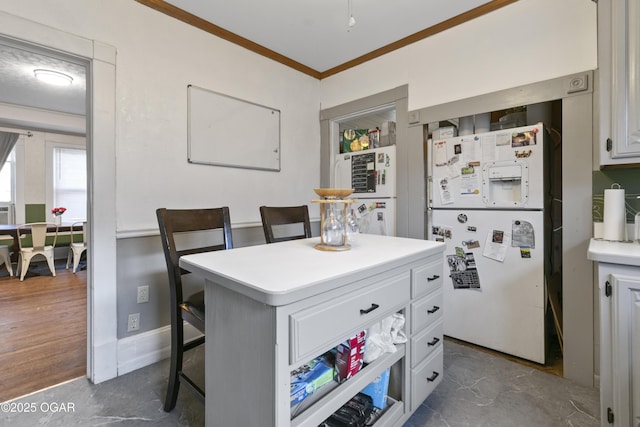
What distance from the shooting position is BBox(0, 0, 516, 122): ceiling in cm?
209

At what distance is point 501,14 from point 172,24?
7.87 ft

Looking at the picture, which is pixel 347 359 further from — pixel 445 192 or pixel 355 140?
pixel 355 140

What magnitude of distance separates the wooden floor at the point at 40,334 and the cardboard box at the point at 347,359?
6.10 ft

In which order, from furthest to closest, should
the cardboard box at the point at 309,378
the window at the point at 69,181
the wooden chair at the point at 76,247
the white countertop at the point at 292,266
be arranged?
the window at the point at 69,181, the wooden chair at the point at 76,247, the cardboard box at the point at 309,378, the white countertop at the point at 292,266

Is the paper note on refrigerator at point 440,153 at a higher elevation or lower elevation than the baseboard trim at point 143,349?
higher

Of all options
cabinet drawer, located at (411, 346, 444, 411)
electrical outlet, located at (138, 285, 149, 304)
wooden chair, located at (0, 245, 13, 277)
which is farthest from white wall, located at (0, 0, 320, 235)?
wooden chair, located at (0, 245, 13, 277)

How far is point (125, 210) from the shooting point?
1925mm

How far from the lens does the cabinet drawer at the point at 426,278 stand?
51.3 inches

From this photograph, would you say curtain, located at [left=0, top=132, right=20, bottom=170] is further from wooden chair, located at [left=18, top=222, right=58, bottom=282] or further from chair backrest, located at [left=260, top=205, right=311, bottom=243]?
chair backrest, located at [left=260, top=205, right=311, bottom=243]

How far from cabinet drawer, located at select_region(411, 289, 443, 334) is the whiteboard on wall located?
1874mm

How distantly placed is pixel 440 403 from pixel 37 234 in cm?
548

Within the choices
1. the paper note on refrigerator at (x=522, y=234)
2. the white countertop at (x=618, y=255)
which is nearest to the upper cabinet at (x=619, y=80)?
the white countertop at (x=618, y=255)

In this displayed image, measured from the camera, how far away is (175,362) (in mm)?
1475

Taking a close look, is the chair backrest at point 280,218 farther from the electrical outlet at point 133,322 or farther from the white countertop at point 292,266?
the electrical outlet at point 133,322
